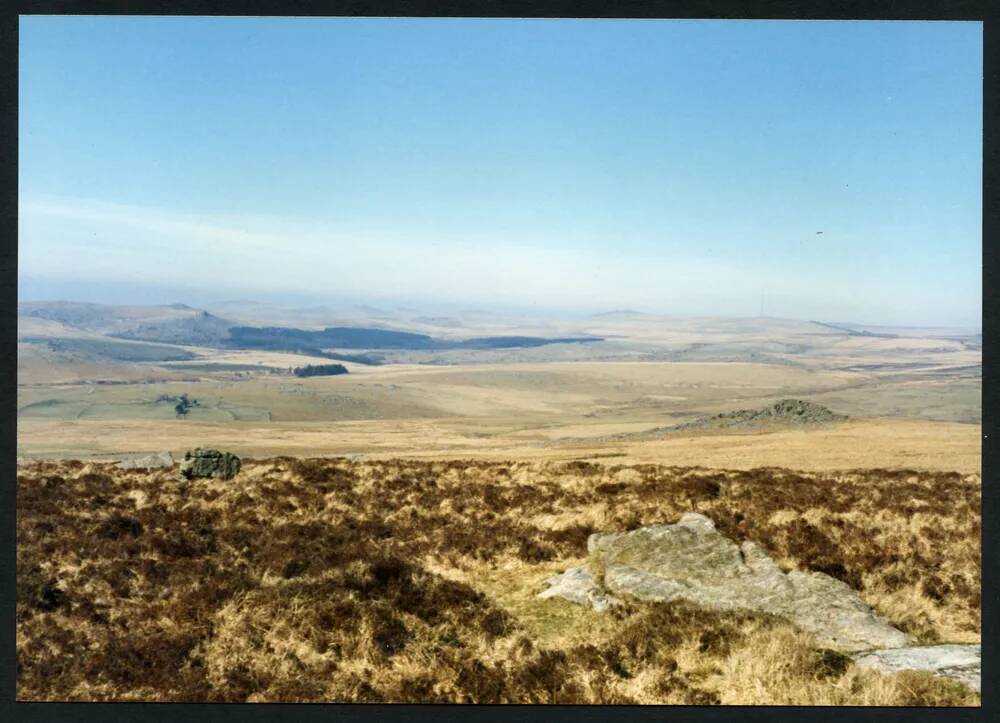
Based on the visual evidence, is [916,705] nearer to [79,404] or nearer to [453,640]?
[453,640]

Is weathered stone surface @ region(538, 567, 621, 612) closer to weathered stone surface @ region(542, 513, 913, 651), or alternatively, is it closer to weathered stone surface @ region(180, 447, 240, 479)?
weathered stone surface @ region(542, 513, 913, 651)

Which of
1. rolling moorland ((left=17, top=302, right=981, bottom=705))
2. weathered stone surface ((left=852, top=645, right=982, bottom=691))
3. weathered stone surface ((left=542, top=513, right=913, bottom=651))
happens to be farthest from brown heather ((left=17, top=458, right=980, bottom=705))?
weathered stone surface ((left=542, top=513, right=913, bottom=651))

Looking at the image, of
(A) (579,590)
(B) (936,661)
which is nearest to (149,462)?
(A) (579,590)

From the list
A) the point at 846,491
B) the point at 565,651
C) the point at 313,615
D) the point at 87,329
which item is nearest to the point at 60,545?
the point at 313,615

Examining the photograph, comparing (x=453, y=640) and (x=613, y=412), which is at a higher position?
(x=453, y=640)

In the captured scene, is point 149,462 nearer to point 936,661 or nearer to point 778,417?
point 936,661

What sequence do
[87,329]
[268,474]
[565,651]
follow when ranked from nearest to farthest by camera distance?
[565,651], [268,474], [87,329]
